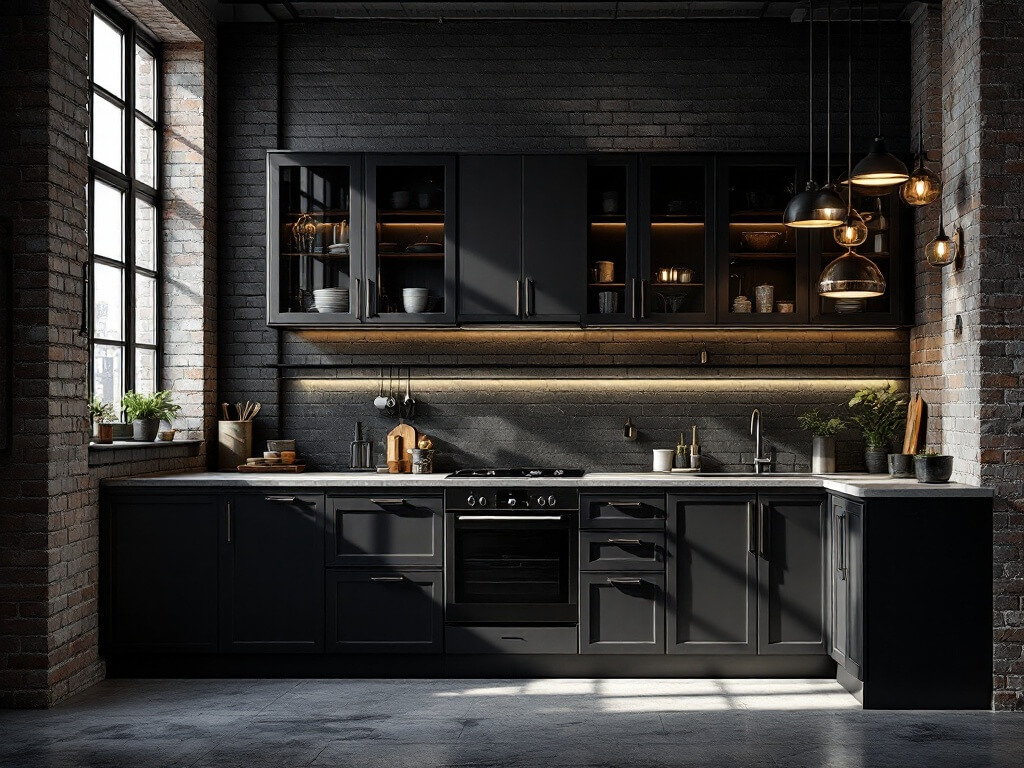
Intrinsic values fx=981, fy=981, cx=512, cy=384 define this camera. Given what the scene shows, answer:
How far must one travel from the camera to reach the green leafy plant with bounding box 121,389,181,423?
18.0 ft

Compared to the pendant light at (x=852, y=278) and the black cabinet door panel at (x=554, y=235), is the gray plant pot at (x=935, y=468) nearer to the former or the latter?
the pendant light at (x=852, y=278)

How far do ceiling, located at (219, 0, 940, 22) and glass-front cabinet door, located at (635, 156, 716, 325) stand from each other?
106cm

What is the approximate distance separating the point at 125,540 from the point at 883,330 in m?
4.50

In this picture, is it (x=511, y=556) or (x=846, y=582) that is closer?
(x=846, y=582)

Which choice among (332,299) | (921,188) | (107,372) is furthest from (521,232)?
→ (107,372)

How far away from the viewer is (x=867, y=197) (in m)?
5.75

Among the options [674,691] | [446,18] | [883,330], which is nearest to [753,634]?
[674,691]

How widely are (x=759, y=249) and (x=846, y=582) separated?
6.46 ft

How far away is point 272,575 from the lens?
206 inches

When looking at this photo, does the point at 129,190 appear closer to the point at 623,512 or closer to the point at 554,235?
the point at 554,235

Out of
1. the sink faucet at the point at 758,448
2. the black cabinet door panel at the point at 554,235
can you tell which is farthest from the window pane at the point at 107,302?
the sink faucet at the point at 758,448

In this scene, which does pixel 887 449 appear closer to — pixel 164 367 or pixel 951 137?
pixel 951 137

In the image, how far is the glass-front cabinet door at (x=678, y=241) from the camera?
5676mm

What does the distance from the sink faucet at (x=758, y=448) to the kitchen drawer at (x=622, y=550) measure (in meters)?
0.97
